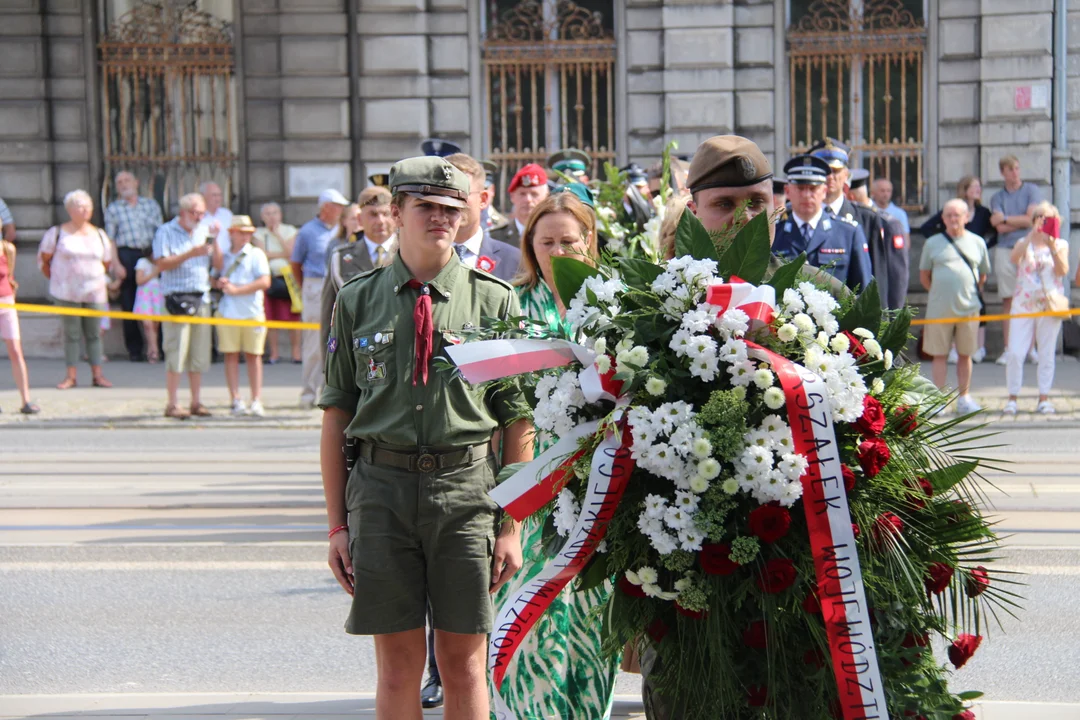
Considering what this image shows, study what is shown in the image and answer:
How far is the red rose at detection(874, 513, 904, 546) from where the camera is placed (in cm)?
298

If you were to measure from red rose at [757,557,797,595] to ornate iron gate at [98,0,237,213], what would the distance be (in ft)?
53.7

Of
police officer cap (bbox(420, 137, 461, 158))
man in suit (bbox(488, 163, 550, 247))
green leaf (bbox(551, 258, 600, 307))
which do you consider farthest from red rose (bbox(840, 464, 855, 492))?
police officer cap (bbox(420, 137, 461, 158))

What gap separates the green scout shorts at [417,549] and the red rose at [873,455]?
4.22ft

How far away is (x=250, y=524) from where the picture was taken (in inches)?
332

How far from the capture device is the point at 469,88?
18062mm

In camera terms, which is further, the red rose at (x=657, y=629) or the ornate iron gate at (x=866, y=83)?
the ornate iron gate at (x=866, y=83)

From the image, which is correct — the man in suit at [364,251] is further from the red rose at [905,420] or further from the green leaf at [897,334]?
the red rose at [905,420]

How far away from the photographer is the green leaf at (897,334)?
3150 millimetres

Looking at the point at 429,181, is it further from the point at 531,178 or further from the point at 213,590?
the point at 531,178

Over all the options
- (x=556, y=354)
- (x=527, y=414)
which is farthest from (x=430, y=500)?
(x=556, y=354)

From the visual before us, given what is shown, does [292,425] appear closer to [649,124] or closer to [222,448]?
[222,448]

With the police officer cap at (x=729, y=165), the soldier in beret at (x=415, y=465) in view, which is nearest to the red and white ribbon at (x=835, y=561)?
the police officer cap at (x=729, y=165)

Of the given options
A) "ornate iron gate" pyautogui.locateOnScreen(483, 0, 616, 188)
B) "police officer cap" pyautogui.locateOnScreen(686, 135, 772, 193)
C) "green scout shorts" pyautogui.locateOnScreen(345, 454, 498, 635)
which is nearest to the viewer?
"police officer cap" pyautogui.locateOnScreen(686, 135, 772, 193)

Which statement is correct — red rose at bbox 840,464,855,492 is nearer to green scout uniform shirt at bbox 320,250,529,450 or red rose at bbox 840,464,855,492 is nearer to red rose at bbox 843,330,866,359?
red rose at bbox 843,330,866,359
